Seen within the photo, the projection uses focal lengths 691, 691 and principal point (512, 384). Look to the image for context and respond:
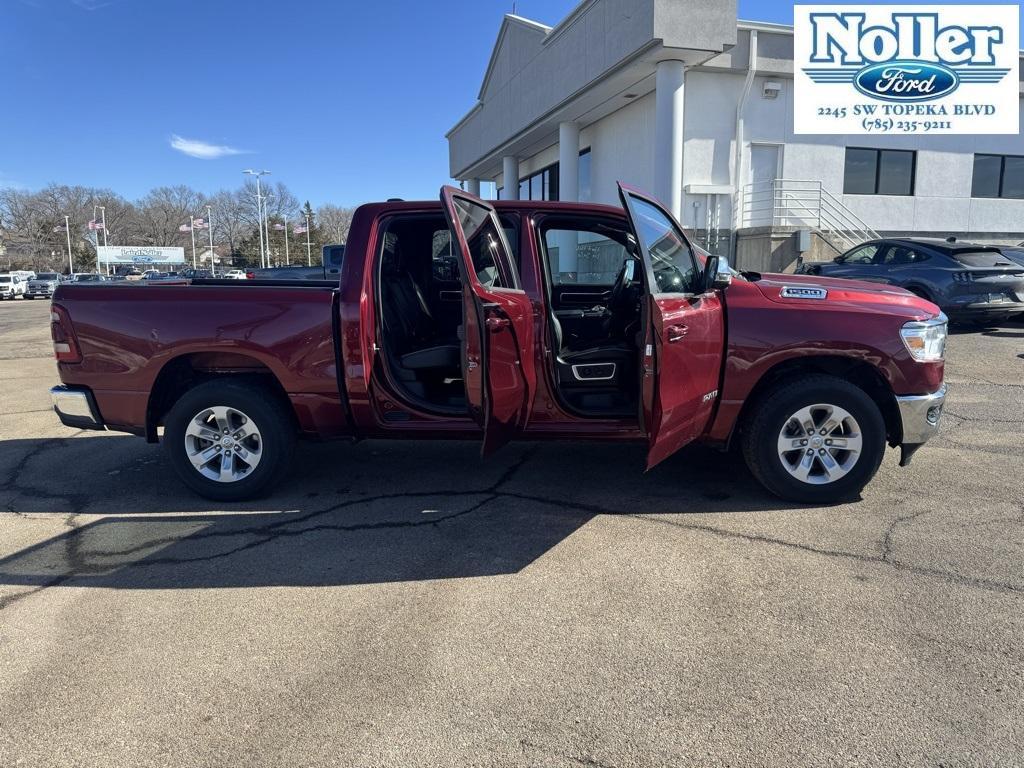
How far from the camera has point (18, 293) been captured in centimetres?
4369

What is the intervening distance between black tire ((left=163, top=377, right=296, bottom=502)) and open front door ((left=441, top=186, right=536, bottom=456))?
4.56 feet

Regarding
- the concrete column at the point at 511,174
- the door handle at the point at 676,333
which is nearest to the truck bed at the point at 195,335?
the door handle at the point at 676,333

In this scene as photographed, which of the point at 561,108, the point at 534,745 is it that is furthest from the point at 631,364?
the point at 561,108

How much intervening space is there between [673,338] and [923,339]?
67.9 inches

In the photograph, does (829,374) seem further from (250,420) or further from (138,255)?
(138,255)

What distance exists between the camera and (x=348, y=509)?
14.9ft

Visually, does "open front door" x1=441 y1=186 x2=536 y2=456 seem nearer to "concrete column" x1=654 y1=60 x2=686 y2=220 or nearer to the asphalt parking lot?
the asphalt parking lot

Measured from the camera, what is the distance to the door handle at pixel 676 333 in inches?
150

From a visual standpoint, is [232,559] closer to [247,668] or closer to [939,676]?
[247,668]

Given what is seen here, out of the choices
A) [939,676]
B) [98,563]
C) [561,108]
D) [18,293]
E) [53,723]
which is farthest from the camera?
[18,293]

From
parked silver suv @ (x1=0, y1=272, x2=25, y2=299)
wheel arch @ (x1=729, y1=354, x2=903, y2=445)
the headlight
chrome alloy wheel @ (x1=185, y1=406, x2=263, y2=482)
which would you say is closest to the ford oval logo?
the headlight

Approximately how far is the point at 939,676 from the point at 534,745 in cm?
163

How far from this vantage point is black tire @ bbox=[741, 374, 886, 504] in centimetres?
429

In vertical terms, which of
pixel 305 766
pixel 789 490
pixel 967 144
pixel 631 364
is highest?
pixel 967 144
